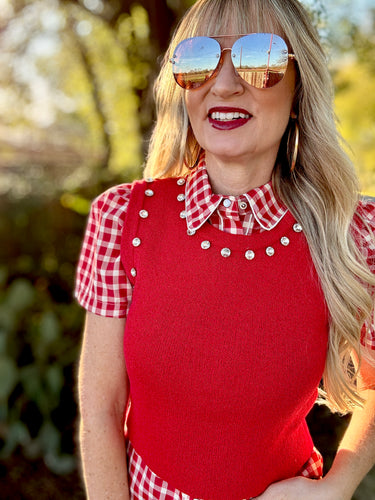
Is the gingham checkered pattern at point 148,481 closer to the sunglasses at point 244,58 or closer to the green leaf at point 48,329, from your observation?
the sunglasses at point 244,58

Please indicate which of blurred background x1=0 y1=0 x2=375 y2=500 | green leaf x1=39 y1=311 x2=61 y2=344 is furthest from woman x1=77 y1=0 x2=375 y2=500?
green leaf x1=39 y1=311 x2=61 y2=344

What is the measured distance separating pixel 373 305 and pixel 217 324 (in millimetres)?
493

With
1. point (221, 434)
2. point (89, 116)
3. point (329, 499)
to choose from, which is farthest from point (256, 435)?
point (89, 116)

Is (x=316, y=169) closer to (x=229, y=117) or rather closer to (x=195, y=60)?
(x=229, y=117)

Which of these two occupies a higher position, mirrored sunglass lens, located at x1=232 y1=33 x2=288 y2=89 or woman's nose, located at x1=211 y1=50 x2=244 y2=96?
mirrored sunglass lens, located at x1=232 y1=33 x2=288 y2=89

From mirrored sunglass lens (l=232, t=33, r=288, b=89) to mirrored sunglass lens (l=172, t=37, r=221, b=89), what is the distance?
0.06 meters

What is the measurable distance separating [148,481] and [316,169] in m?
1.03

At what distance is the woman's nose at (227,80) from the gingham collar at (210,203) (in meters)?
0.26

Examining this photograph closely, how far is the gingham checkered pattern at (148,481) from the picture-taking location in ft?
5.01

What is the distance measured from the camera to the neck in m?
1.59

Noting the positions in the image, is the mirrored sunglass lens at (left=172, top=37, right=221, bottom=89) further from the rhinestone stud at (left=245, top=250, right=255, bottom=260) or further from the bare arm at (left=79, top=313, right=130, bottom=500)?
the bare arm at (left=79, top=313, right=130, bottom=500)

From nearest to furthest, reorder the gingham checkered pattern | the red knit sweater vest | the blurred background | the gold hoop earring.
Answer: the red knit sweater vest, the gingham checkered pattern, the gold hoop earring, the blurred background

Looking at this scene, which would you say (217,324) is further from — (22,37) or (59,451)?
(22,37)

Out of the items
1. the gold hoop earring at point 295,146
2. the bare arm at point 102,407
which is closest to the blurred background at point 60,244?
the gold hoop earring at point 295,146
